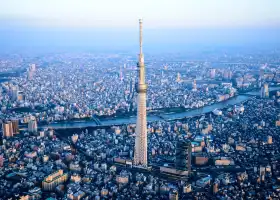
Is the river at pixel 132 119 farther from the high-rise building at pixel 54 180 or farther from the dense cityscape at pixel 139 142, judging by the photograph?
the high-rise building at pixel 54 180

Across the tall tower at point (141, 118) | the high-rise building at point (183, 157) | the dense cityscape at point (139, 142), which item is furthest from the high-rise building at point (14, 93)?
the high-rise building at point (183, 157)

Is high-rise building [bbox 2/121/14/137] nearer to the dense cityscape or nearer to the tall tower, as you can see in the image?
the dense cityscape

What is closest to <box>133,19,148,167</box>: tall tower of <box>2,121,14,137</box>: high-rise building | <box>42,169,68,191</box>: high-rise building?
<box>42,169,68,191</box>: high-rise building

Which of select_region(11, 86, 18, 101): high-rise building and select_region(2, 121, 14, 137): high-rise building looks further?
select_region(11, 86, 18, 101): high-rise building

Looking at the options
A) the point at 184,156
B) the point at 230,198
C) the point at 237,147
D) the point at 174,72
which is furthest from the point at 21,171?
the point at 174,72

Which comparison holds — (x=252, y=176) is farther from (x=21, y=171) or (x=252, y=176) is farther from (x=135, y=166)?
(x=21, y=171)

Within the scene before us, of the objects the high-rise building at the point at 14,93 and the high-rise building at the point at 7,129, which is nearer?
the high-rise building at the point at 7,129
